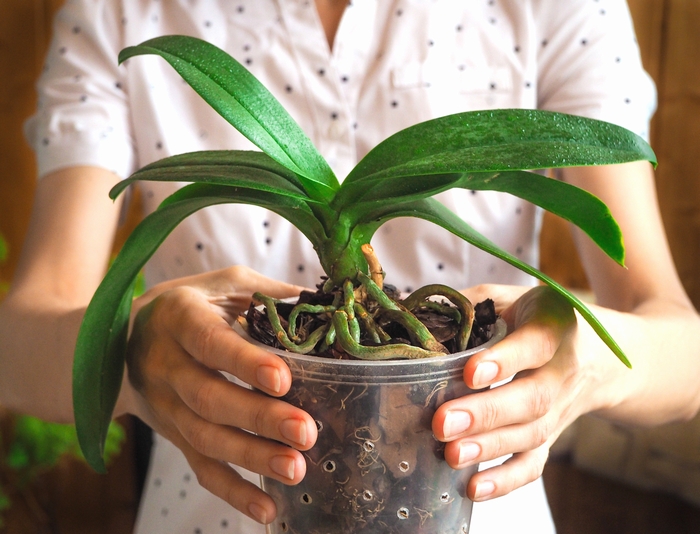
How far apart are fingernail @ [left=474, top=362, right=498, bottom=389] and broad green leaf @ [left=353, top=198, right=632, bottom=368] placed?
0.16 ft

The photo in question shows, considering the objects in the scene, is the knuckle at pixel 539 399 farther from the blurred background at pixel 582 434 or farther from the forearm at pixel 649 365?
the blurred background at pixel 582 434

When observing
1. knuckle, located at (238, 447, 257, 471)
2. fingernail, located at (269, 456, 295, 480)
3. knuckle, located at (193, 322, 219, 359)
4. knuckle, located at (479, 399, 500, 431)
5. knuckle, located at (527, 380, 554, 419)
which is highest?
knuckle, located at (193, 322, 219, 359)

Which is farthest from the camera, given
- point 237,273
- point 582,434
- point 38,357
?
point 582,434

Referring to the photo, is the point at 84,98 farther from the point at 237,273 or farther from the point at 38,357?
the point at 237,273

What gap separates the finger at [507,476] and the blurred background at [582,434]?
4.14 feet

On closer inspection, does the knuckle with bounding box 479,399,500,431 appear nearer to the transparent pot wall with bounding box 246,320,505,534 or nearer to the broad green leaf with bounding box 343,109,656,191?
the transparent pot wall with bounding box 246,320,505,534

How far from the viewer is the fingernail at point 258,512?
0.38 meters

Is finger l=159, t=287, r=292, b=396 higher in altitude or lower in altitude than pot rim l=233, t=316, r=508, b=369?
lower

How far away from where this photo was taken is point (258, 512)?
14.9 inches

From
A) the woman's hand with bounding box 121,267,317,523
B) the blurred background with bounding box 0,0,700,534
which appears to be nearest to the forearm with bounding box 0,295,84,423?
the woman's hand with bounding box 121,267,317,523

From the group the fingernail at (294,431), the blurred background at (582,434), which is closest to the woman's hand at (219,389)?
the fingernail at (294,431)

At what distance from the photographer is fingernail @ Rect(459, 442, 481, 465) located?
1.14 feet

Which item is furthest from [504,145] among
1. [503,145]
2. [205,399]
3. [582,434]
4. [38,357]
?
[582,434]

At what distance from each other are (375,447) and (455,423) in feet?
0.13
